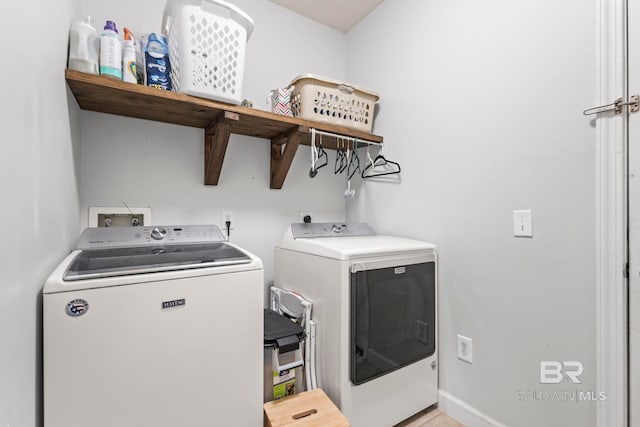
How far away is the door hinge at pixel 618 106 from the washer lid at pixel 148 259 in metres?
1.53

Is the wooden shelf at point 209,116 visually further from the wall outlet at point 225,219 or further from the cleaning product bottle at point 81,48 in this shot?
the wall outlet at point 225,219

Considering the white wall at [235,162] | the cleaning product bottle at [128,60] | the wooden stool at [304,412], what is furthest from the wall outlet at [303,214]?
the cleaning product bottle at [128,60]

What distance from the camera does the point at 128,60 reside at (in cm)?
134

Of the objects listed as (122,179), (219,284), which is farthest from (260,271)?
(122,179)

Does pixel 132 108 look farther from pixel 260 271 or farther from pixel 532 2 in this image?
pixel 532 2

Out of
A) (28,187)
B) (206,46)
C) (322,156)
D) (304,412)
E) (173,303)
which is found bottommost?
(304,412)

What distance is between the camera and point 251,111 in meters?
1.57

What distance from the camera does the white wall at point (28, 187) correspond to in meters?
0.63

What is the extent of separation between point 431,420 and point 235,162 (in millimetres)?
1936

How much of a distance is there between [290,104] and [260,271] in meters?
1.19

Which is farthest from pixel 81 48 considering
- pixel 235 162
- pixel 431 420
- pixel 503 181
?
pixel 431 420

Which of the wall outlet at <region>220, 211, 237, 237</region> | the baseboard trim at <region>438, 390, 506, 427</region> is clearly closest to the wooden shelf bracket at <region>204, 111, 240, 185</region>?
the wall outlet at <region>220, 211, 237, 237</region>

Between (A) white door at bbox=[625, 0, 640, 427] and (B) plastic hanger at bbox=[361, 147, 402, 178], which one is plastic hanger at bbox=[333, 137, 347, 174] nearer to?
(B) plastic hanger at bbox=[361, 147, 402, 178]

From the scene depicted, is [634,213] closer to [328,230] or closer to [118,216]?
[328,230]
